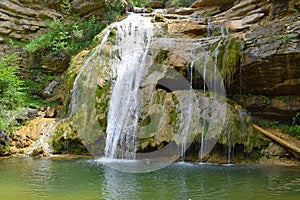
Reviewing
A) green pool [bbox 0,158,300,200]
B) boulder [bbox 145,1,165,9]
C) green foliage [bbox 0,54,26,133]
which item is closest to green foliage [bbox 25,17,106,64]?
green foliage [bbox 0,54,26,133]

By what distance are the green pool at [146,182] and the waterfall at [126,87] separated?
175 centimetres

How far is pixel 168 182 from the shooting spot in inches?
275

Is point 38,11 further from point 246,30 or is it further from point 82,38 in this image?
point 246,30

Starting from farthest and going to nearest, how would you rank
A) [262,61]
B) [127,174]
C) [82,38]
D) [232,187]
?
[82,38]
[262,61]
[127,174]
[232,187]

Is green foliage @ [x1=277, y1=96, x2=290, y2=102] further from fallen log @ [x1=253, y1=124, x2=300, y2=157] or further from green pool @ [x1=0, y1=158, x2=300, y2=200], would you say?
green pool @ [x1=0, y1=158, x2=300, y2=200]

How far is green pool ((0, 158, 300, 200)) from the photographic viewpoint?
5.87 meters

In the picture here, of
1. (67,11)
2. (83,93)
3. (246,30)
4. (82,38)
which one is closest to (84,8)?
(67,11)

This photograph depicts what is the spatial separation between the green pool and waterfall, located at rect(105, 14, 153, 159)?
1748 mm

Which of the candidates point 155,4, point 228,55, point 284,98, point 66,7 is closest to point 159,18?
point 228,55

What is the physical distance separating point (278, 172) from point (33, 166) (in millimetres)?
6634

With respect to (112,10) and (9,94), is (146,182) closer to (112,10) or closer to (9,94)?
(9,94)

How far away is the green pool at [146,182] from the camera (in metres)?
5.87

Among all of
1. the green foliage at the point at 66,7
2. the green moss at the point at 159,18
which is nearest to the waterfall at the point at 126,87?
the green moss at the point at 159,18

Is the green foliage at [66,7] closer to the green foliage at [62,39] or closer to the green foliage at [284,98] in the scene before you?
the green foliage at [62,39]
